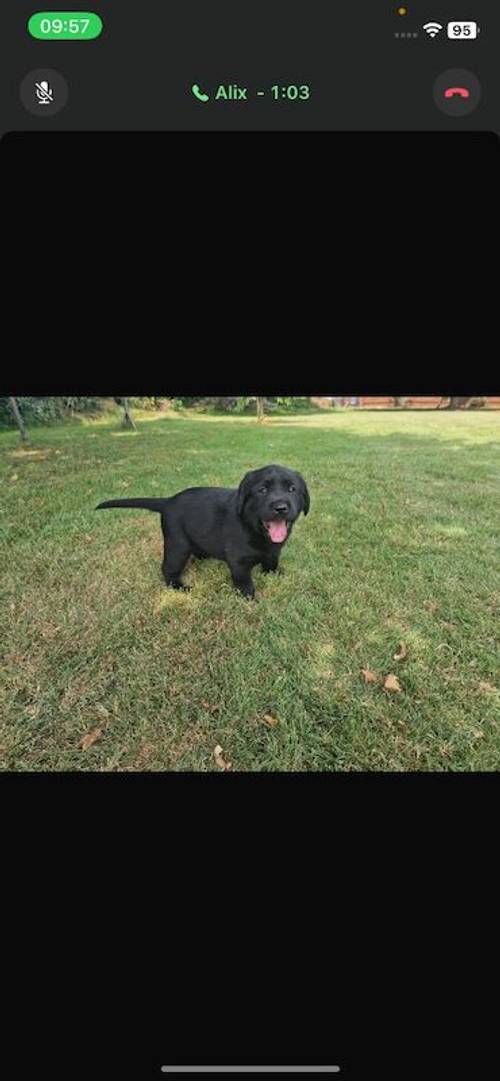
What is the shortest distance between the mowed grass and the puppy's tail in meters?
0.04

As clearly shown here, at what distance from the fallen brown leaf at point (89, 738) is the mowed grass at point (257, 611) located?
0.03 feet

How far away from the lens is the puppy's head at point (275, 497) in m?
1.39

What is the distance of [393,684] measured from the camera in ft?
4.02

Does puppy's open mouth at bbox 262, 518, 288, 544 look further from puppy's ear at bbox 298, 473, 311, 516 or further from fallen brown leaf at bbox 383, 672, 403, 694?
fallen brown leaf at bbox 383, 672, 403, 694

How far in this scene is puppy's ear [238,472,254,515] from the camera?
1453 millimetres
